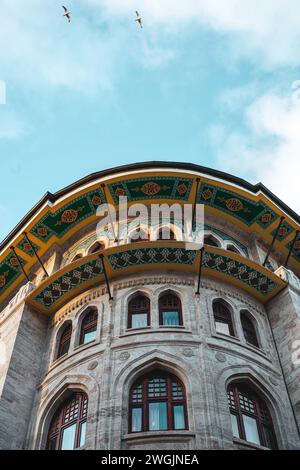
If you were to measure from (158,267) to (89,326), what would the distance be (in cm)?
281

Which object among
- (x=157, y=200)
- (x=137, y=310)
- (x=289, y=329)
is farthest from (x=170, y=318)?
(x=157, y=200)

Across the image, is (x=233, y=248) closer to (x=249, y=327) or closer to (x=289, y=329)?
(x=249, y=327)

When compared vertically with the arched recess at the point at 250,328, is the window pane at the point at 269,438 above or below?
below

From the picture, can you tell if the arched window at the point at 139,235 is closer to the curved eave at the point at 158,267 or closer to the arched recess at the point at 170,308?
the curved eave at the point at 158,267

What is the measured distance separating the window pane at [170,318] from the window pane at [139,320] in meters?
0.53

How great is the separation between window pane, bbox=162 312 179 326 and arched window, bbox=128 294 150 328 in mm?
472

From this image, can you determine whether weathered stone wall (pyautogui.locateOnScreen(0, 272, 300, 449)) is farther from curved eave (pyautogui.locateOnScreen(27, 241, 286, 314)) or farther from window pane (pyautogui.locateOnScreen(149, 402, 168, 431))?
window pane (pyautogui.locateOnScreen(149, 402, 168, 431))

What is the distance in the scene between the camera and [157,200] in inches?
861

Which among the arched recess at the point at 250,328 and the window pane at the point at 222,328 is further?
the arched recess at the point at 250,328

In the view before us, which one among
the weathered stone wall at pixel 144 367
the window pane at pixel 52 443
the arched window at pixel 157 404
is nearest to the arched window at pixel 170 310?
the weathered stone wall at pixel 144 367

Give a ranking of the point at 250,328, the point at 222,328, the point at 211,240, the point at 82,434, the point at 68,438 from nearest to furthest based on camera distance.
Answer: the point at 82,434 < the point at 68,438 < the point at 222,328 < the point at 250,328 < the point at 211,240

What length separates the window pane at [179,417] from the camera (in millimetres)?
14253

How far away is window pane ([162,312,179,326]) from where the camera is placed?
17172 mm
